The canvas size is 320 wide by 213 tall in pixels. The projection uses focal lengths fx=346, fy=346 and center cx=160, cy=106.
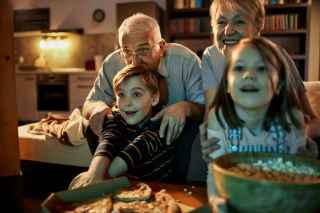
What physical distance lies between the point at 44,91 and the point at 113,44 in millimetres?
1367

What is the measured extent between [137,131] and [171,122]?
0.13 m

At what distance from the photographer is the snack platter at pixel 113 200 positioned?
30.2 inches

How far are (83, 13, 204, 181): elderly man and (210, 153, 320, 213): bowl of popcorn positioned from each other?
514 mm

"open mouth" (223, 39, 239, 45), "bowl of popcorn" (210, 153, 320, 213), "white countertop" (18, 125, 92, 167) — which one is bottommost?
"white countertop" (18, 125, 92, 167)

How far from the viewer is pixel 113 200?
0.83 m

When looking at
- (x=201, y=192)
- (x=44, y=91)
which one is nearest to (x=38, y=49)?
(x=44, y=91)

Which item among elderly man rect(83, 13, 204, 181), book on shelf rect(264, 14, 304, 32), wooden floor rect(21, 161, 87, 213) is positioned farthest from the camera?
book on shelf rect(264, 14, 304, 32)

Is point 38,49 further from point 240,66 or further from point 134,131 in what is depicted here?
point 240,66

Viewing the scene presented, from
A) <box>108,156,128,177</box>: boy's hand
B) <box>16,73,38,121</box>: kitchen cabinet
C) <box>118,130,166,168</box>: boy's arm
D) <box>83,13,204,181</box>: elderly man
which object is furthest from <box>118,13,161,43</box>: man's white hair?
<box>16,73,38,121</box>: kitchen cabinet

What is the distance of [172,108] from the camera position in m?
1.23

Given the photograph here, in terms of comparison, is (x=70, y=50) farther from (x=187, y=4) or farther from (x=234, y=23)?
(x=234, y=23)

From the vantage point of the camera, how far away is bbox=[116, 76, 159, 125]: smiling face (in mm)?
1171

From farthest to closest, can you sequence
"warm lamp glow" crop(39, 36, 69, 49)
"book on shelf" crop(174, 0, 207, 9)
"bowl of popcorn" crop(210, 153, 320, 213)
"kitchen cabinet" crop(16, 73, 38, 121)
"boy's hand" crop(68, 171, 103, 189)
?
1. "warm lamp glow" crop(39, 36, 69, 49)
2. "kitchen cabinet" crop(16, 73, 38, 121)
3. "book on shelf" crop(174, 0, 207, 9)
4. "boy's hand" crop(68, 171, 103, 189)
5. "bowl of popcorn" crop(210, 153, 320, 213)

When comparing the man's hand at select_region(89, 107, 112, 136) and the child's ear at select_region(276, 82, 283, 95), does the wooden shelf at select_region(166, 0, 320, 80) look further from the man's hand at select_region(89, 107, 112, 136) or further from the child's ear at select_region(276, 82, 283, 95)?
the child's ear at select_region(276, 82, 283, 95)
